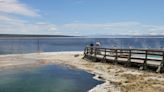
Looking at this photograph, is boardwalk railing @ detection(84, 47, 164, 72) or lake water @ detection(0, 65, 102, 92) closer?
lake water @ detection(0, 65, 102, 92)

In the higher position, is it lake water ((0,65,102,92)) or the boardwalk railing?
the boardwalk railing

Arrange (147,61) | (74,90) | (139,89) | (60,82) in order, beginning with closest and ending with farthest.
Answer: (139,89) → (74,90) → (60,82) → (147,61)

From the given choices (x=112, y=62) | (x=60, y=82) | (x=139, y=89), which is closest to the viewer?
(x=139, y=89)

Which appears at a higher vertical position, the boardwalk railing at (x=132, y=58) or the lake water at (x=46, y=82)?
the boardwalk railing at (x=132, y=58)

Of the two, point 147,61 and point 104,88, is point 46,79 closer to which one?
point 104,88

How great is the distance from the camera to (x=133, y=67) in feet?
76.1

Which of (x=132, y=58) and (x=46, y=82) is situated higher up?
(x=132, y=58)

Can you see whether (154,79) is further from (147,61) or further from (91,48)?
(91,48)

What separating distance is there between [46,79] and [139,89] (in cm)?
758

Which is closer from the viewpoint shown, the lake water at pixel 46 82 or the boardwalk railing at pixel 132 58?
the lake water at pixel 46 82

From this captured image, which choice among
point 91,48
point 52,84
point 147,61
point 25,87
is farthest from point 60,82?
point 91,48

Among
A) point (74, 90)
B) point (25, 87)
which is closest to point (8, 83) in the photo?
point (25, 87)

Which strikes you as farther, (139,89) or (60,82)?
(60,82)

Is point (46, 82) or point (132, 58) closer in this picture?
point (46, 82)
